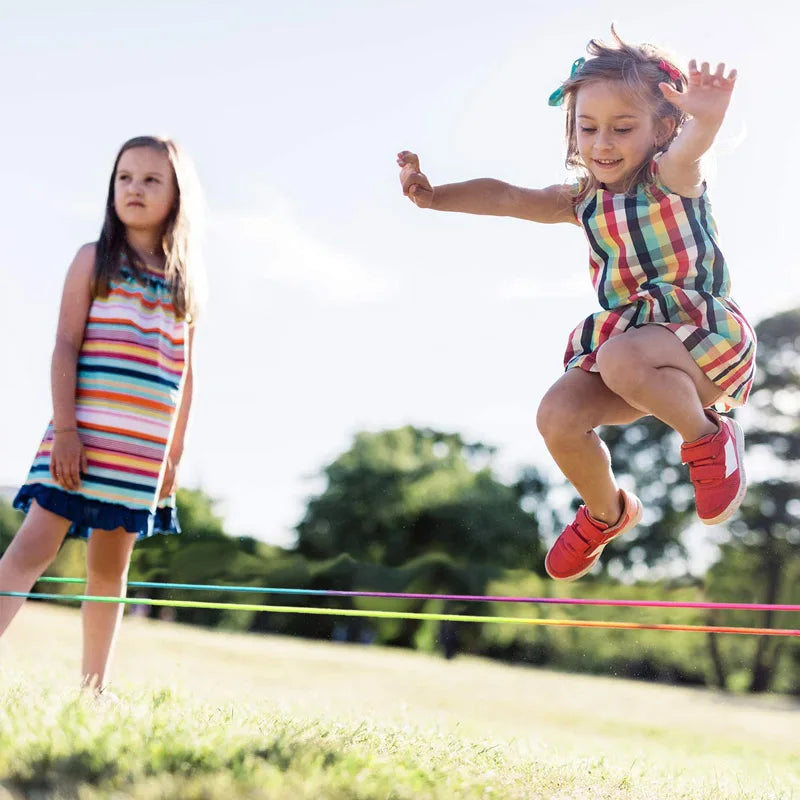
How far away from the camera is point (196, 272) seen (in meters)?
3.52

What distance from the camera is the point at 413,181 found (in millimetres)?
3076

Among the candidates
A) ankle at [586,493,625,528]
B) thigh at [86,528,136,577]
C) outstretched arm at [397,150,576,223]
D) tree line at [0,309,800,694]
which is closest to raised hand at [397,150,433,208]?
outstretched arm at [397,150,576,223]

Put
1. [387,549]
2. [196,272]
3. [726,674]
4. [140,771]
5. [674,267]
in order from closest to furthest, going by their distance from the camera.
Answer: [140,771] < [674,267] < [196,272] < [726,674] < [387,549]

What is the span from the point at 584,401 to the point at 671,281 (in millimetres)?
396

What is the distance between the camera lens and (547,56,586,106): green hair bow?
9.63 ft

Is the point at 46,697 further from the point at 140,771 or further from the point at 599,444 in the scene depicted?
the point at 599,444

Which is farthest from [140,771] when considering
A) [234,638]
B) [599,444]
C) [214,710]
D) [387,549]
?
[387,549]

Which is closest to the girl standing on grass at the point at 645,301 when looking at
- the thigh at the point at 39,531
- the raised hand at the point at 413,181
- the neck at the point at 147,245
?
the raised hand at the point at 413,181

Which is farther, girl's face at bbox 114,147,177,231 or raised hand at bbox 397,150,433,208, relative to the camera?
girl's face at bbox 114,147,177,231

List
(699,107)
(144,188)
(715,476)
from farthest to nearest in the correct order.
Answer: (144,188) → (715,476) → (699,107)

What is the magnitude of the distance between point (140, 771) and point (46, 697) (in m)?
1.09

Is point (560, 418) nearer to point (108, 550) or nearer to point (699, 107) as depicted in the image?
point (699, 107)

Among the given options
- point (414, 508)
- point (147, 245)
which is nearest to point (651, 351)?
point (147, 245)

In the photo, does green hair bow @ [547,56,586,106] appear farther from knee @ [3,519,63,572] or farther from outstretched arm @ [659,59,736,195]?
knee @ [3,519,63,572]
